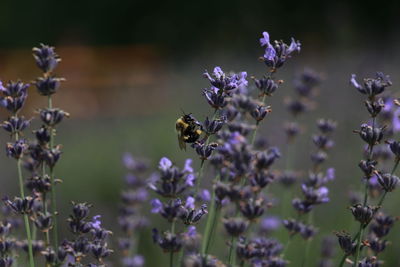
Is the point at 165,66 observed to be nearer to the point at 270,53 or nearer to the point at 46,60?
the point at 270,53

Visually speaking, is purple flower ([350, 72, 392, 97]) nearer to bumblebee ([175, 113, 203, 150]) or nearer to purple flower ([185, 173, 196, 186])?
purple flower ([185, 173, 196, 186])

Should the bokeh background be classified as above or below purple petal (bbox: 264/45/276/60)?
above

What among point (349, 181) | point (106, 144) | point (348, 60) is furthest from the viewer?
point (348, 60)

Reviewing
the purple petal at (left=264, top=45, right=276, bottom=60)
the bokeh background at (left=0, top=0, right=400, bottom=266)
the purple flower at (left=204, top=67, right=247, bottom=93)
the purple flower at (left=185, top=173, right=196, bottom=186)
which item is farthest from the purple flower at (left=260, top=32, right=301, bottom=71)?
the bokeh background at (left=0, top=0, right=400, bottom=266)

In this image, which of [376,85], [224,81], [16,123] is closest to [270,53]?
[224,81]

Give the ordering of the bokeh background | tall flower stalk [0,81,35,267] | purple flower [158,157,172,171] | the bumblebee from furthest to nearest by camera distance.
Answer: the bokeh background
the bumblebee
tall flower stalk [0,81,35,267]
purple flower [158,157,172,171]

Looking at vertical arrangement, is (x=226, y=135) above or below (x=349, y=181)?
below

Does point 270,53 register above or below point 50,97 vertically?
above

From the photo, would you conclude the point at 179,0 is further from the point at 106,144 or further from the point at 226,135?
the point at 226,135

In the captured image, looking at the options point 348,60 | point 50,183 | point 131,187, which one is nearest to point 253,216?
point 50,183
